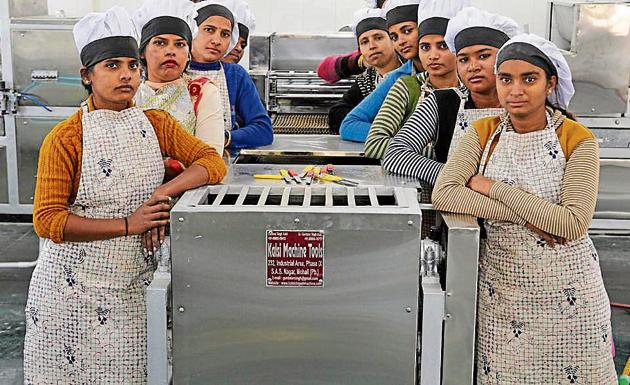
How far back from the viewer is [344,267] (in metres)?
1.60

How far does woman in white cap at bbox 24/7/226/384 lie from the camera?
1770 millimetres

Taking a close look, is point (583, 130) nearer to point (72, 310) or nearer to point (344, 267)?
point (344, 267)

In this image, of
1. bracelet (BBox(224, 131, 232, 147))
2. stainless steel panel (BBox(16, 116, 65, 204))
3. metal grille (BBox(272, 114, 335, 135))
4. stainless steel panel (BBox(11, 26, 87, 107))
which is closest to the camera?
bracelet (BBox(224, 131, 232, 147))

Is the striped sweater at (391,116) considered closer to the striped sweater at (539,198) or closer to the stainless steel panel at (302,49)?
the striped sweater at (539,198)

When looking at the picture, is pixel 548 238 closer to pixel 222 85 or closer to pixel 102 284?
pixel 102 284

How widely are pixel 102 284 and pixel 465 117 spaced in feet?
3.10

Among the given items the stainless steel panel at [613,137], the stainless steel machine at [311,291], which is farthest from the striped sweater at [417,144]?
the stainless steel panel at [613,137]

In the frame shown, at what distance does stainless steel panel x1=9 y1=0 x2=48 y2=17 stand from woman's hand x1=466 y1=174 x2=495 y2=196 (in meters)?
3.64

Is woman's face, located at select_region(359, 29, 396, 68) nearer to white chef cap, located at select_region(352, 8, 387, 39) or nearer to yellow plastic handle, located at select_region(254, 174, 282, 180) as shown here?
white chef cap, located at select_region(352, 8, 387, 39)

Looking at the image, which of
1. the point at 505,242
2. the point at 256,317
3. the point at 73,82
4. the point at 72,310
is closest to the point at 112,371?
the point at 72,310

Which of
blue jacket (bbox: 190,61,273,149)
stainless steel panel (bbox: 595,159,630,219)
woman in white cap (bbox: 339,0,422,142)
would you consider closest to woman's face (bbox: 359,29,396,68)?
woman in white cap (bbox: 339,0,422,142)

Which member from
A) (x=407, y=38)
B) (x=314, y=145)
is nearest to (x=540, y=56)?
(x=407, y=38)

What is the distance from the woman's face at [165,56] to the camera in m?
2.14

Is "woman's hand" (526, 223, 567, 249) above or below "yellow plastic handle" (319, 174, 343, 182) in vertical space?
below
